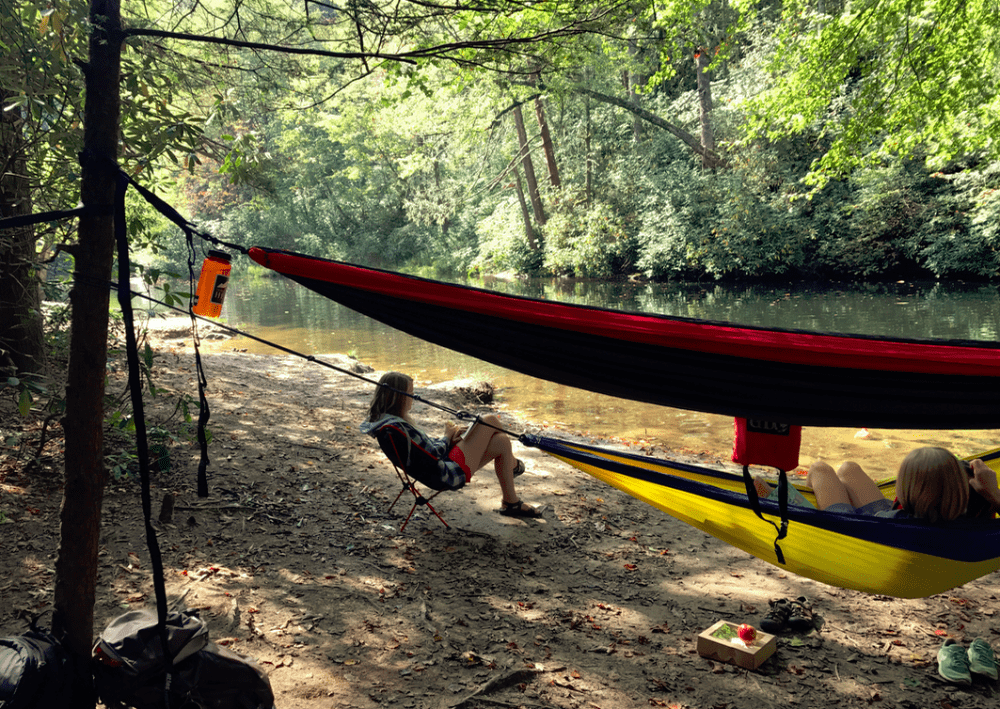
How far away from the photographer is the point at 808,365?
6.27 feet

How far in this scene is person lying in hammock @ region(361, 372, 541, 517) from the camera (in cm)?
297

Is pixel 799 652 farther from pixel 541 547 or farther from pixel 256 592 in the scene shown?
pixel 256 592

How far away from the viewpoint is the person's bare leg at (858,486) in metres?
2.67

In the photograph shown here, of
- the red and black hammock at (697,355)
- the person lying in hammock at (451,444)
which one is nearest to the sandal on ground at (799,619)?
the red and black hammock at (697,355)

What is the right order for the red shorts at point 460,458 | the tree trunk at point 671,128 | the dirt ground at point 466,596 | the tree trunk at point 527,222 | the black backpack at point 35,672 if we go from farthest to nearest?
the tree trunk at point 527,222 < the tree trunk at point 671,128 < the red shorts at point 460,458 < the dirt ground at point 466,596 < the black backpack at point 35,672

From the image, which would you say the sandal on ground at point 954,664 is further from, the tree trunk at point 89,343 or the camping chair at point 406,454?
the tree trunk at point 89,343

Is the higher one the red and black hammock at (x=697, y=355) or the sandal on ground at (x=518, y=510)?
the red and black hammock at (x=697, y=355)

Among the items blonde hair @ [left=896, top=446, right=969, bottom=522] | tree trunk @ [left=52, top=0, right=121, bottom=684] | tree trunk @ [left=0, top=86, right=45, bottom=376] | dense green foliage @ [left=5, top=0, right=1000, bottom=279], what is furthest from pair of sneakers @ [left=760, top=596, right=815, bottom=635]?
tree trunk @ [left=0, top=86, right=45, bottom=376]

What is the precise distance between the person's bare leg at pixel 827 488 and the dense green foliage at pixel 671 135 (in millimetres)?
2029

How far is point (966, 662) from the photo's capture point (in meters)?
2.22

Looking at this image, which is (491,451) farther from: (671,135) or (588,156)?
(588,156)

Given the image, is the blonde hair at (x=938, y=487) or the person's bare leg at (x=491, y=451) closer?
the blonde hair at (x=938, y=487)

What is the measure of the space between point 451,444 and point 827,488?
1630mm

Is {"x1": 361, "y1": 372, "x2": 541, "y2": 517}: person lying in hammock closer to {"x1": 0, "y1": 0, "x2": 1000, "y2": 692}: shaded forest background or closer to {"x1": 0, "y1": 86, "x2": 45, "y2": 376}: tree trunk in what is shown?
{"x1": 0, "y1": 0, "x2": 1000, "y2": 692}: shaded forest background
